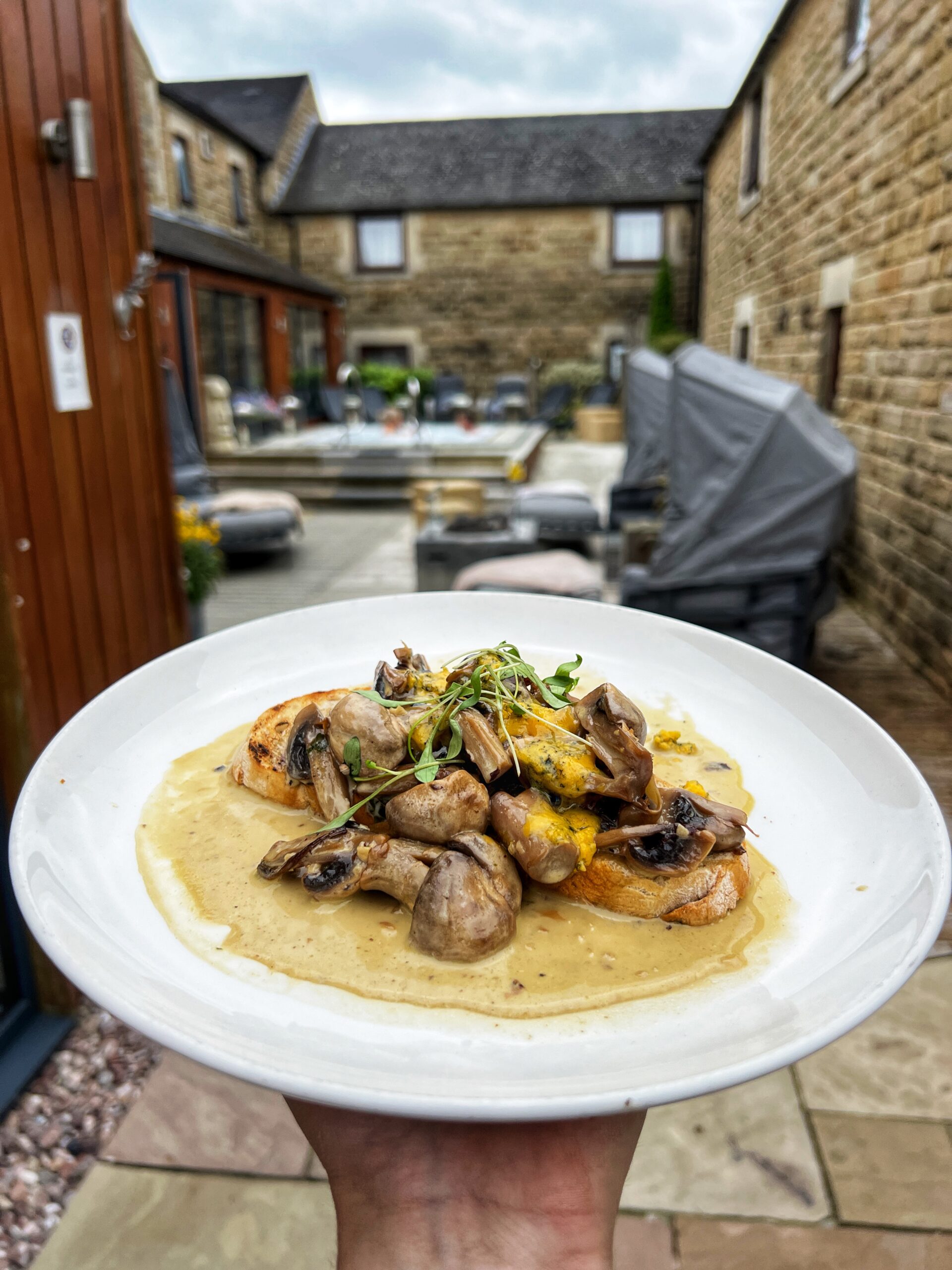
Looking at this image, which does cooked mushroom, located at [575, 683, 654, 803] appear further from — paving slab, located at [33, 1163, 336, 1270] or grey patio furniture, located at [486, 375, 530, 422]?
grey patio furniture, located at [486, 375, 530, 422]

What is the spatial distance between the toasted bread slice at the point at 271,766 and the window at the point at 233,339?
59.9 feet

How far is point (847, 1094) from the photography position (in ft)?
8.79

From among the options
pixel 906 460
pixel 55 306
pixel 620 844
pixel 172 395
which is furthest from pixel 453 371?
pixel 620 844

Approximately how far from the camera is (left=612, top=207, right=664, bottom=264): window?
2314 centimetres

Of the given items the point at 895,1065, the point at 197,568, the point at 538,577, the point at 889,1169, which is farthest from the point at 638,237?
the point at 889,1169

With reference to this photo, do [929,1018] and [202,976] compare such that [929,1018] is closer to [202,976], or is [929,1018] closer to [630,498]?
[202,976]

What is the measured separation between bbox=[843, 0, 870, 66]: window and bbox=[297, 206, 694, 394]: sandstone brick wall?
618 inches

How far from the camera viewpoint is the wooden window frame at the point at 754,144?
11.7m

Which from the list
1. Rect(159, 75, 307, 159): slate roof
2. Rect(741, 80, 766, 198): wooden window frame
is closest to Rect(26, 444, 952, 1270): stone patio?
Rect(741, 80, 766, 198): wooden window frame

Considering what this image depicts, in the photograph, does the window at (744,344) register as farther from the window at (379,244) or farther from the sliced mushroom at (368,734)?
the window at (379,244)

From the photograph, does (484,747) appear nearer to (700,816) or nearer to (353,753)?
(353,753)

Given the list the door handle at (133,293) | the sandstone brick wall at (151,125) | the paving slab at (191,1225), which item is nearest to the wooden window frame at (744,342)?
the door handle at (133,293)

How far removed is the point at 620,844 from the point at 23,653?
2.36 metres

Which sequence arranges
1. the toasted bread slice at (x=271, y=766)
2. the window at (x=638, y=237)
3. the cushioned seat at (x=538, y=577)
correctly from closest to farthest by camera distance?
the toasted bread slice at (x=271, y=766)
the cushioned seat at (x=538, y=577)
the window at (x=638, y=237)
